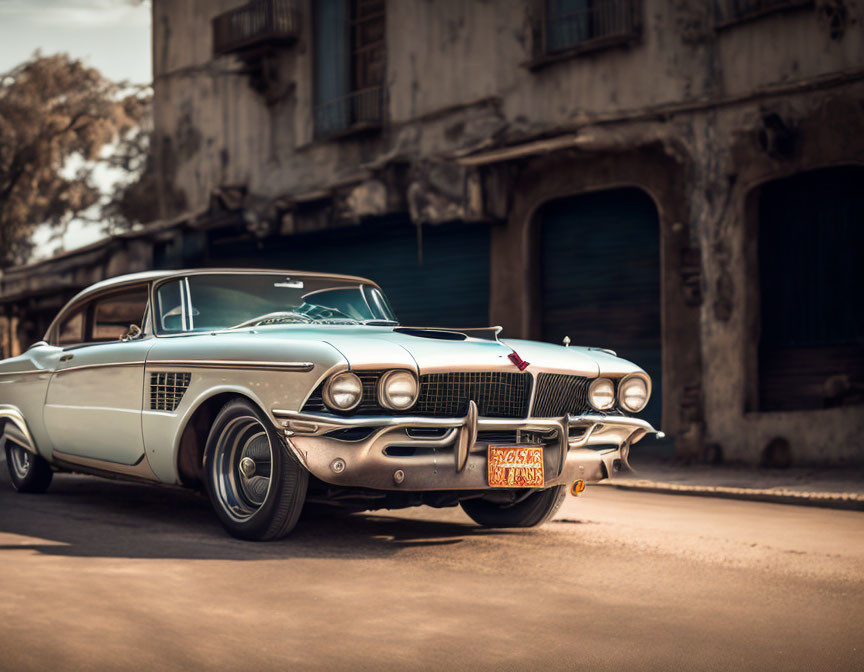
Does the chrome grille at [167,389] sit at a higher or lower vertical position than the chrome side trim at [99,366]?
lower

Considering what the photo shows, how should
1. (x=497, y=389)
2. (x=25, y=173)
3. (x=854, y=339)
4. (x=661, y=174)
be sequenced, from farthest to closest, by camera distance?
(x=25, y=173) → (x=661, y=174) → (x=854, y=339) → (x=497, y=389)

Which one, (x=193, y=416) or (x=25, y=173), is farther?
(x=25, y=173)

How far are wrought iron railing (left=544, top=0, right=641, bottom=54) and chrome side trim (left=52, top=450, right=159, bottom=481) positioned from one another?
8647 mm

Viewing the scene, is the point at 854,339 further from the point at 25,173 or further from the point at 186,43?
the point at 25,173

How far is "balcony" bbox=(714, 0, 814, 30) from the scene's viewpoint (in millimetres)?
11953

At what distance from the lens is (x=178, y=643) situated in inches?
151

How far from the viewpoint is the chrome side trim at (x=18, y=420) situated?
7.63 m

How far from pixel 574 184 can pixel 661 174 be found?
4.12ft

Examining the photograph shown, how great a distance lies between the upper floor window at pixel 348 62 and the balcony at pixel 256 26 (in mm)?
426

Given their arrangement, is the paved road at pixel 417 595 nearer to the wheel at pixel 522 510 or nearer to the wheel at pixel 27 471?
the wheel at pixel 522 510

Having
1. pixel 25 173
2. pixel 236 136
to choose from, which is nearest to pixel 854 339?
pixel 236 136

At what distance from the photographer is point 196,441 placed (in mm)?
6062

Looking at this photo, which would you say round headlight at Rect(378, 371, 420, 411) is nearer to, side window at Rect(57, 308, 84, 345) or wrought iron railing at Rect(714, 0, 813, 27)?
side window at Rect(57, 308, 84, 345)

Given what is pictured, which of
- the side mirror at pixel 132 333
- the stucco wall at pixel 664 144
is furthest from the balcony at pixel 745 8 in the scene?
the side mirror at pixel 132 333
